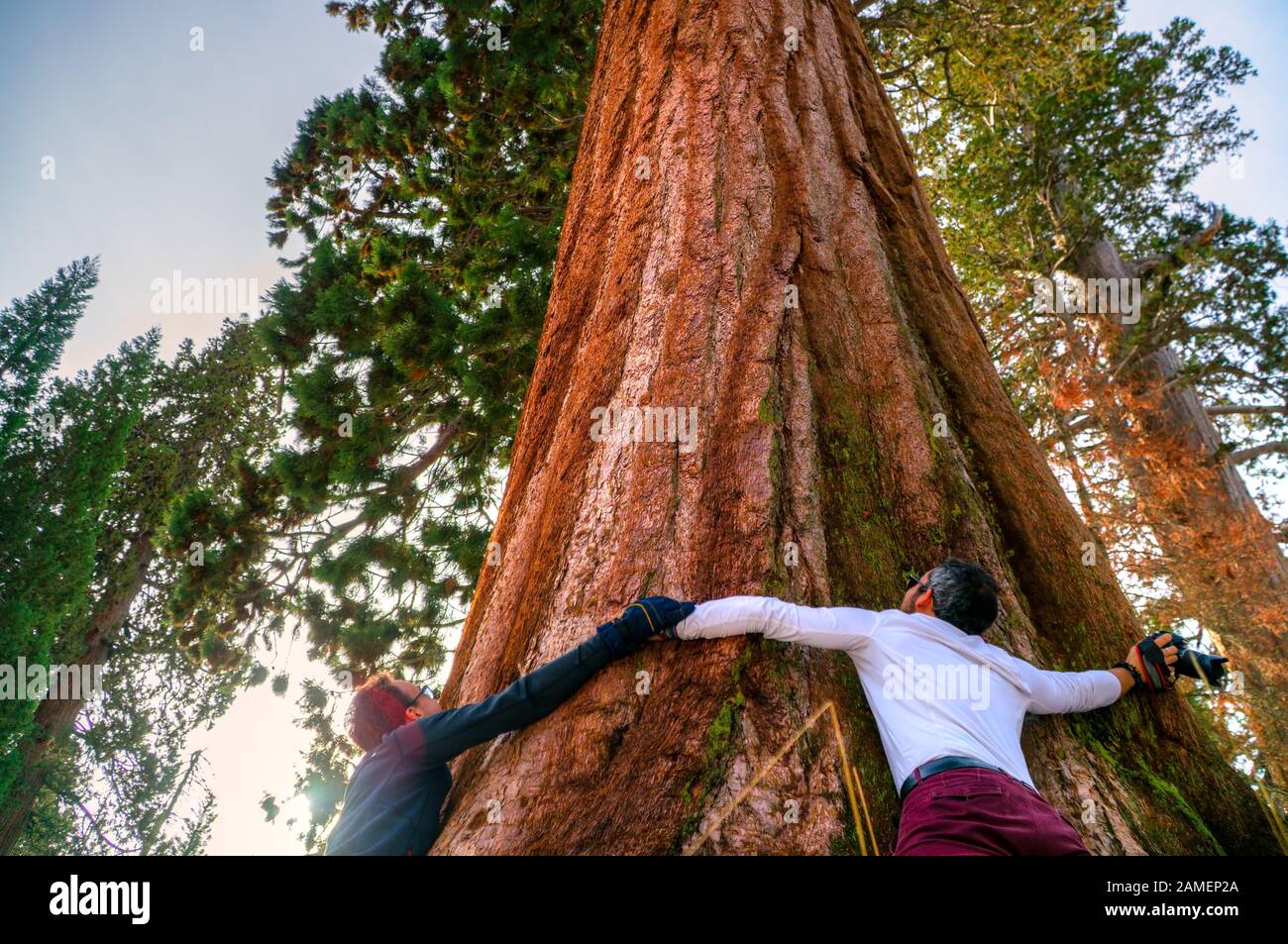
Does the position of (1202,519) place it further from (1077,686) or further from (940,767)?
(940,767)

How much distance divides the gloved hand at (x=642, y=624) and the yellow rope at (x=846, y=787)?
1.28 ft

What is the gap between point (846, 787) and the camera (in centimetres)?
156

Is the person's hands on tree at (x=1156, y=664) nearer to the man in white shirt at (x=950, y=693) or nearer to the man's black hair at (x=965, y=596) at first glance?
the man in white shirt at (x=950, y=693)

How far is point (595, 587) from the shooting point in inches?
76.8

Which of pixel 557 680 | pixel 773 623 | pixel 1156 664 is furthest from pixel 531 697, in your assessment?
pixel 1156 664

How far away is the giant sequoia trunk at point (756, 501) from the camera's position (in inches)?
62.9

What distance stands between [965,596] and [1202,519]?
21.7ft

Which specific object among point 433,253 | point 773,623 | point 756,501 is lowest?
point 773,623

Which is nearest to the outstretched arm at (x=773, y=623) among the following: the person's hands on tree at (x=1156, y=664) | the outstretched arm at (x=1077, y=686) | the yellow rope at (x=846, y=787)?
the yellow rope at (x=846, y=787)

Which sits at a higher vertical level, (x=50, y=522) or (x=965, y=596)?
(x=50, y=522)

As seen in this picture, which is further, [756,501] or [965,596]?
[756,501]

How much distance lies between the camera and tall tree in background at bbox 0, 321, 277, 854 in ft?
44.6

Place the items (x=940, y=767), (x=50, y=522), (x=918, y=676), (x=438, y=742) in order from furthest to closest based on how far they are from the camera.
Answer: (x=50, y=522), (x=438, y=742), (x=918, y=676), (x=940, y=767)
